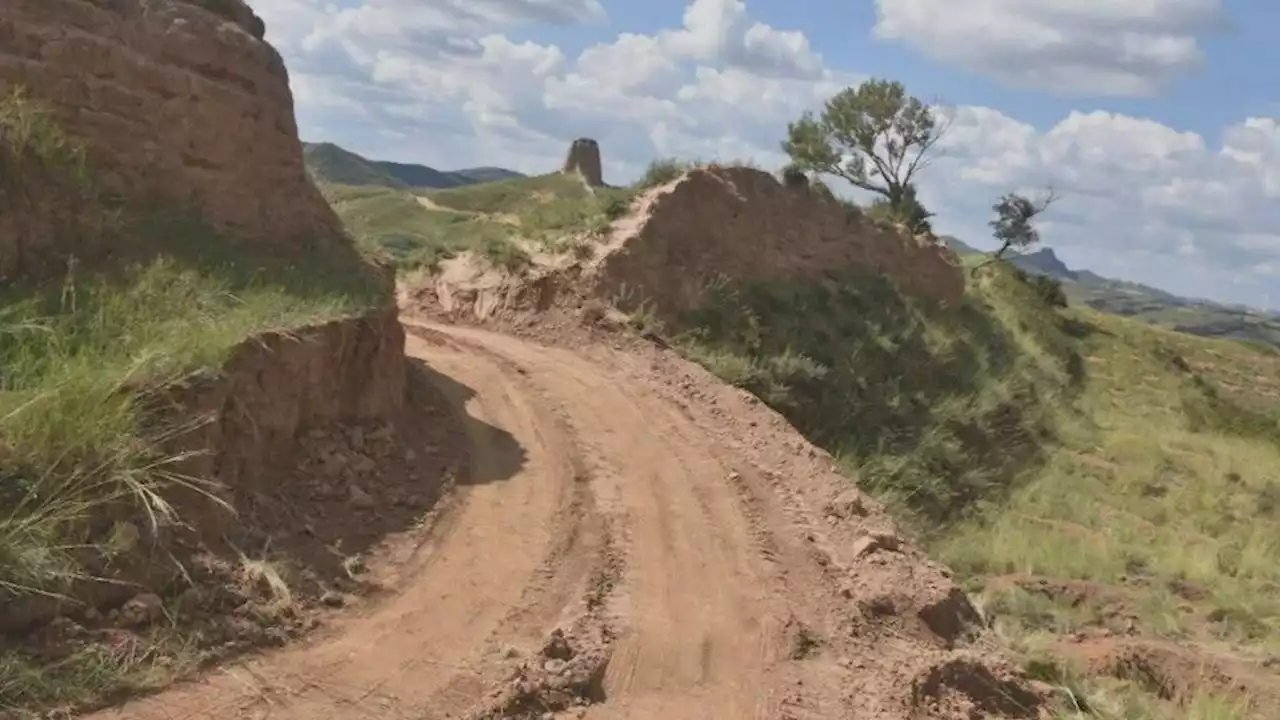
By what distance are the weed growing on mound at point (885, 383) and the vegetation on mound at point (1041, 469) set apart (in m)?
0.04

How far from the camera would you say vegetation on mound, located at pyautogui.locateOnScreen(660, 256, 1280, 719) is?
9.42 meters

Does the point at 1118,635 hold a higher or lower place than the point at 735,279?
lower

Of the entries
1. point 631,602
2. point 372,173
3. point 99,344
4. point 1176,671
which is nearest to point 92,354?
point 99,344

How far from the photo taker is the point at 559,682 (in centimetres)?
575

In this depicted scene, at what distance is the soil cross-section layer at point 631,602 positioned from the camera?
5496 mm

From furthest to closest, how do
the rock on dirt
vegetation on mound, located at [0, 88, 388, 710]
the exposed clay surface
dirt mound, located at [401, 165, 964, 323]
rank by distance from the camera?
1. the exposed clay surface
2. dirt mound, located at [401, 165, 964, 323]
3. the rock on dirt
4. vegetation on mound, located at [0, 88, 388, 710]

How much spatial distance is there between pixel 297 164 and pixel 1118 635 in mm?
8297

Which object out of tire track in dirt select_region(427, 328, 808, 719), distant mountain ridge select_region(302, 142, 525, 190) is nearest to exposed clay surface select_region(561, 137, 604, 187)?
distant mountain ridge select_region(302, 142, 525, 190)

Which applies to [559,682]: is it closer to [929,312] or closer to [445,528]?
[445,528]

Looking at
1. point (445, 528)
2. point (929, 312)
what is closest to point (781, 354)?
point (929, 312)

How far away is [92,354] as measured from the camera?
5.69 meters

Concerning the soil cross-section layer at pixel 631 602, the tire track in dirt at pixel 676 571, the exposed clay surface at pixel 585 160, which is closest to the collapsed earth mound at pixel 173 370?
the soil cross-section layer at pixel 631 602

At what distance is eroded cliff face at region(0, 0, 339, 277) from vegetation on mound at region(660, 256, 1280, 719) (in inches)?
238

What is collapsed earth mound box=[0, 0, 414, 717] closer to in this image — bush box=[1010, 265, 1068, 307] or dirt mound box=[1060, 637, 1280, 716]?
dirt mound box=[1060, 637, 1280, 716]
